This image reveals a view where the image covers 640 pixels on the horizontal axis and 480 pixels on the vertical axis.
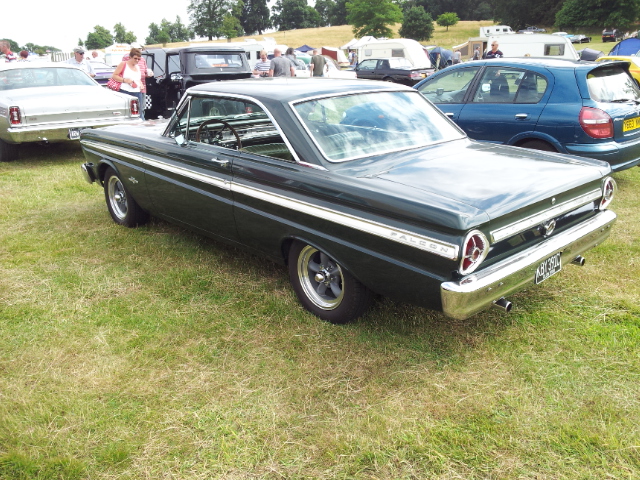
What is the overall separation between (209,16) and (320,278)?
10641cm

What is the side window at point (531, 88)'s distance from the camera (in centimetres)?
595

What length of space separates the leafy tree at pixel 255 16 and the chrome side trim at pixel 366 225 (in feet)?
401

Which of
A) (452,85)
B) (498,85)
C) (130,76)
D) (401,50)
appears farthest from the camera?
(401,50)

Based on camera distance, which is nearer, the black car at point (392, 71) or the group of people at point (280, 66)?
the group of people at point (280, 66)

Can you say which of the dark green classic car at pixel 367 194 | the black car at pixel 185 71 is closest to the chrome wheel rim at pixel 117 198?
the dark green classic car at pixel 367 194

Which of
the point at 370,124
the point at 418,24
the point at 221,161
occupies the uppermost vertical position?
the point at 418,24

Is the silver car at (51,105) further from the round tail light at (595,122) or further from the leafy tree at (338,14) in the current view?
the leafy tree at (338,14)

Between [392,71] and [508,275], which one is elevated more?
[392,71]

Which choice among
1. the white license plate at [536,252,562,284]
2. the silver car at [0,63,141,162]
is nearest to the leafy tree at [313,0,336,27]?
the silver car at [0,63,141,162]

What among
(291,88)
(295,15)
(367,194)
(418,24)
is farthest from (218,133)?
(295,15)

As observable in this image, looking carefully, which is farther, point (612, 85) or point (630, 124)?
point (612, 85)

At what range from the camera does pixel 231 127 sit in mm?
4043

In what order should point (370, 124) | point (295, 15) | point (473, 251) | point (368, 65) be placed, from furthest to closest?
point (295, 15) < point (368, 65) < point (370, 124) < point (473, 251)

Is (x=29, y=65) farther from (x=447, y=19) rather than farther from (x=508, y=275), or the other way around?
(x=447, y=19)
